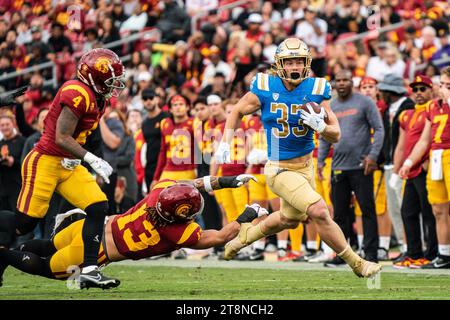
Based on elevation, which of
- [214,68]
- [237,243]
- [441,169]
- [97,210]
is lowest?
[237,243]

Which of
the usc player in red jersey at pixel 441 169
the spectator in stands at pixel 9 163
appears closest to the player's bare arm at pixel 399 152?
the usc player in red jersey at pixel 441 169

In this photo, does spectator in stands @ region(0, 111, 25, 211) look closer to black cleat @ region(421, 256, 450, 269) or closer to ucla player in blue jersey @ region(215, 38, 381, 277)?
ucla player in blue jersey @ region(215, 38, 381, 277)

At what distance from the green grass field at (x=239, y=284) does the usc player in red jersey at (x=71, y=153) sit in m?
0.63

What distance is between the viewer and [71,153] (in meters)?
8.59

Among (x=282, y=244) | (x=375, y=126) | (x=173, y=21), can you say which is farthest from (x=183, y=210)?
(x=173, y=21)

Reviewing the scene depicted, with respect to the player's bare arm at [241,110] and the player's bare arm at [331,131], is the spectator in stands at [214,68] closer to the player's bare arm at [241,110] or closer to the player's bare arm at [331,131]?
the player's bare arm at [241,110]

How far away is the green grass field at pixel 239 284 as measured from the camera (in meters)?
8.04

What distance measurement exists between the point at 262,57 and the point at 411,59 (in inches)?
91.7

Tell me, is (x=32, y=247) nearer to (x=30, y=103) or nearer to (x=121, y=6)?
(x=30, y=103)

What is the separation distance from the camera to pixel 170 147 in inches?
511

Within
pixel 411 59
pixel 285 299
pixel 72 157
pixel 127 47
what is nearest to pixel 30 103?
pixel 127 47

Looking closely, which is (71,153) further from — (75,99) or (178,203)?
(178,203)

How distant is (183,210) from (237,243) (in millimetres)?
1049
